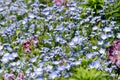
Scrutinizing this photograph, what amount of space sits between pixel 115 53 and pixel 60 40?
110 centimetres

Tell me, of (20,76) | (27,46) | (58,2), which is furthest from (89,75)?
(58,2)

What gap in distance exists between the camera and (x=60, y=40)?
6352 millimetres

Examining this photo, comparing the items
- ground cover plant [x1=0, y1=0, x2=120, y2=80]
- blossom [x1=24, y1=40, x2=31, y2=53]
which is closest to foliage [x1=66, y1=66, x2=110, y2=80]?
ground cover plant [x1=0, y1=0, x2=120, y2=80]

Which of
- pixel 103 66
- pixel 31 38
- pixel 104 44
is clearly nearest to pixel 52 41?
pixel 31 38

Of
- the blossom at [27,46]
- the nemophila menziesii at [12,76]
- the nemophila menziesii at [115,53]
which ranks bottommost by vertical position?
the nemophila menziesii at [12,76]

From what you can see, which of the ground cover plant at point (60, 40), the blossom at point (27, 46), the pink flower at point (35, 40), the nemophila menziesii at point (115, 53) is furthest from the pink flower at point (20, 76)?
the nemophila menziesii at point (115, 53)

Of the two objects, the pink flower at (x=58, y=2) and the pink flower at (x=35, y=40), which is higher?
the pink flower at (x=58, y=2)

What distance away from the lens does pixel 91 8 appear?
7.36m

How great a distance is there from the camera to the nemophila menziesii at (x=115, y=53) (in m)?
5.48

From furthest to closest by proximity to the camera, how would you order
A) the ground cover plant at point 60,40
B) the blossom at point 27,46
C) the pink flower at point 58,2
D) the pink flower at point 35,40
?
the pink flower at point 58,2 < the pink flower at point 35,40 < the blossom at point 27,46 < the ground cover plant at point 60,40

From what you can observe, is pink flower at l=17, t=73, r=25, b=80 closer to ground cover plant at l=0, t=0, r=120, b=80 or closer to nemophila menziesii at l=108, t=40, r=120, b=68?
ground cover plant at l=0, t=0, r=120, b=80

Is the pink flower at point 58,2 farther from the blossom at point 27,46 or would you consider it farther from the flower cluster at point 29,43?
the blossom at point 27,46

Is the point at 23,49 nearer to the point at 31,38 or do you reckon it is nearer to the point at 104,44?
the point at 31,38

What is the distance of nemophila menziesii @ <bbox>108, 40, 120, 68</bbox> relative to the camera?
216 inches
